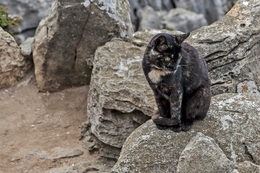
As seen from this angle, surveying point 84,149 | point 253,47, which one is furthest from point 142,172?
point 253,47

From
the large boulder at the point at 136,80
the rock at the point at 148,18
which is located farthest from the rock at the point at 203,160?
the rock at the point at 148,18

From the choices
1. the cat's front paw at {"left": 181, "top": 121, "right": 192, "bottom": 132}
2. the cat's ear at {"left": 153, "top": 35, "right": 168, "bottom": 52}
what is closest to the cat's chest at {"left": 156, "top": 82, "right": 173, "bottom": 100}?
the cat's front paw at {"left": 181, "top": 121, "right": 192, "bottom": 132}

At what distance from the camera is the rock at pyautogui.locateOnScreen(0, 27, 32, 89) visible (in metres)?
9.83

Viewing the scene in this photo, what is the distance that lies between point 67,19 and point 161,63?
4440mm

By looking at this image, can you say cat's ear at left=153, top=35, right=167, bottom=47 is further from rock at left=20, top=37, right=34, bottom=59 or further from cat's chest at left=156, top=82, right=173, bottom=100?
rock at left=20, top=37, right=34, bottom=59

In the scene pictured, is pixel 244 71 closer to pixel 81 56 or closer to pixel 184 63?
pixel 184 63

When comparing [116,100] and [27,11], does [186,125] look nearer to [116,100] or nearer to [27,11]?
[116,100]

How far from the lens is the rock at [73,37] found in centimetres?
924

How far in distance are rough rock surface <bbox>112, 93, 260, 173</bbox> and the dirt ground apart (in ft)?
6.96

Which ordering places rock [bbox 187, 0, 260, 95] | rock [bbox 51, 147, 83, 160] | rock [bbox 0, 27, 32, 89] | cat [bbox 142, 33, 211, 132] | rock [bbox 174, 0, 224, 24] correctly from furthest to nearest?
rock [bbox 174, 0, 224, 24]
rock [bbox 0, 27, 32, 89]
rock [bbox 51, 147, 83, 160]
rock [bbox 187, 0, 260, 95]
cat [bbox 142, 33, 211, 132]

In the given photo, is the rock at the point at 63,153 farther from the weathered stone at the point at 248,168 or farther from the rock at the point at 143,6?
the rock at the point at 143,6

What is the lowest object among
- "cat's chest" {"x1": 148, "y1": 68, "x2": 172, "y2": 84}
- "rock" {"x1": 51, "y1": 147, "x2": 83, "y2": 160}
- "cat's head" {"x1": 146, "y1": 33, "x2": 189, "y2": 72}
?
Result: "rock" {"x1": 51, "y1": 147, "x2": 83, "y2": 160}

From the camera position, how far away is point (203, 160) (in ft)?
16.4

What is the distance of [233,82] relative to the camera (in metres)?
7.86
